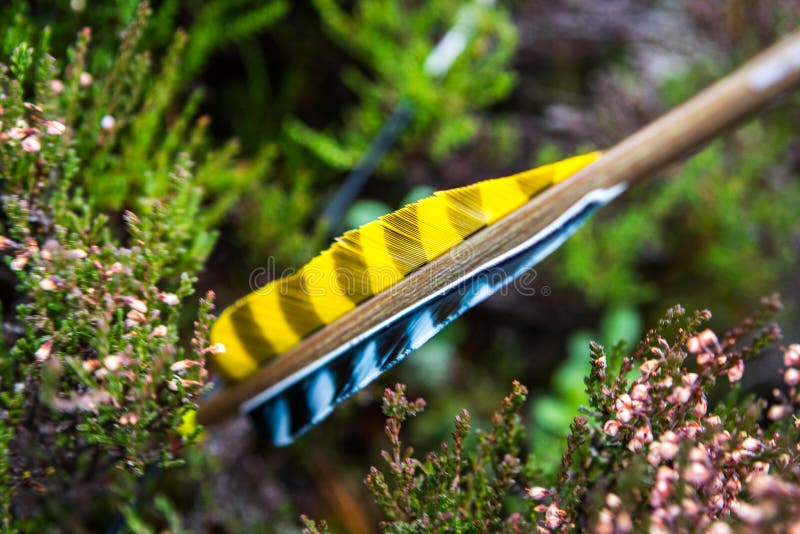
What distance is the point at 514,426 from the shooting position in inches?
22.1

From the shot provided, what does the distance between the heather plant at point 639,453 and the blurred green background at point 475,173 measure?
0.43 meters

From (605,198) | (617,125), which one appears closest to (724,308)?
(617,125)

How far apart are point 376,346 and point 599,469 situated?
0.81 ft

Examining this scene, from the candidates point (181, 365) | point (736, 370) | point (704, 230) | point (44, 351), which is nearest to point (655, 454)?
Answer: point (736, 370)

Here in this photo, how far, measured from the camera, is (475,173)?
1309mm

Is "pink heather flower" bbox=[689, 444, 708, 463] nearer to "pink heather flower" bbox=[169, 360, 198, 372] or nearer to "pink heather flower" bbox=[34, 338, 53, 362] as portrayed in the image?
"pink heather flower" bbox=[169, 360, 198, 372]

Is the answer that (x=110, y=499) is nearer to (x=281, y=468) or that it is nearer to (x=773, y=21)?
(x=281, y=468)

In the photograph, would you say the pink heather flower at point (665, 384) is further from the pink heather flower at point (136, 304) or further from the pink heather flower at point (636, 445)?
the pink heather flower at point (136, 304)

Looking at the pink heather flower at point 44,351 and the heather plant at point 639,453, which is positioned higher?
the pink heather flower at point 44,351

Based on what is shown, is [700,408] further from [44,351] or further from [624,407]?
[44,351]

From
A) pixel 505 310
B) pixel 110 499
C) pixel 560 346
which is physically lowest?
pixel 560 346

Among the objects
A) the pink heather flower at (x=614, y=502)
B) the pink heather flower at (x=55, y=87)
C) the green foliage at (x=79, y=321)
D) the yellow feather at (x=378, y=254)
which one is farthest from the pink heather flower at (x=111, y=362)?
the pink heather flower at (x=614, y=502)

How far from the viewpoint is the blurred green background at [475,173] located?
1.04m

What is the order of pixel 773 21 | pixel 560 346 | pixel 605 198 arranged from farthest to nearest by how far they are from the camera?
pixel 560 346
pixel 773 21
pixel 605 198
